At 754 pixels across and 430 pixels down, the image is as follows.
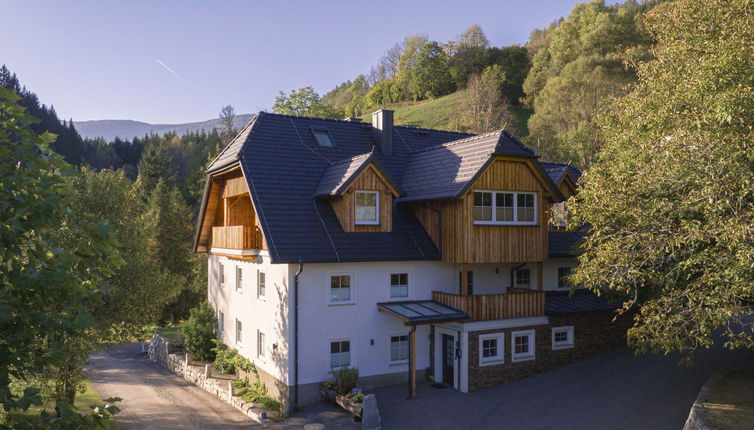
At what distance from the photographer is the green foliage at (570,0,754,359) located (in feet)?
37.9

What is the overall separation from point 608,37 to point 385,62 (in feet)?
160

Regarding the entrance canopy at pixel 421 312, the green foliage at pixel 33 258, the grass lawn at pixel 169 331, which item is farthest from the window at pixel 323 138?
the grass lawn at pixel 169 331

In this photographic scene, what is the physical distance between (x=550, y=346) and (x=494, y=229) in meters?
5.17

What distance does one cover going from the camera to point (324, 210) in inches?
773

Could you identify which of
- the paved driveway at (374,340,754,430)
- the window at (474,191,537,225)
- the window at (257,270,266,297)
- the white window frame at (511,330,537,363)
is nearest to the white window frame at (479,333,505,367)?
the white window frame at (511,330,537,363)

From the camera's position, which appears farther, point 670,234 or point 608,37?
point 608,37

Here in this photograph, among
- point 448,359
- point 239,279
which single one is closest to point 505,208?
point 448,359

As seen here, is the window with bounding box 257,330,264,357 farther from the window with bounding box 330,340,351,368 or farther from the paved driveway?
the paved driveway

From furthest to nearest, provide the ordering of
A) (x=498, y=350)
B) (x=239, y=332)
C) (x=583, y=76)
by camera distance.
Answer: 1. (x=583, y=76)
2. (x=239, y=332)
3. (x=498, y=350)

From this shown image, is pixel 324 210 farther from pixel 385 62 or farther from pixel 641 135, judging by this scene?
pixel 385 62

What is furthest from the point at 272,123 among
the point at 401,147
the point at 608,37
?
the point at 608,37

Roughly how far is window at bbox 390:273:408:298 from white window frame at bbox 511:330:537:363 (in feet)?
14.1

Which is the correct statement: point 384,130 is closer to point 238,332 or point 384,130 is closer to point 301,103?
point 238,332

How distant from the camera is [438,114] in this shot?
241ft
